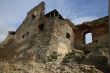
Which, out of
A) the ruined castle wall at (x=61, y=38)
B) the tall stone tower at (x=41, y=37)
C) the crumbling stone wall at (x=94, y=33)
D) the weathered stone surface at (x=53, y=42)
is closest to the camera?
the weathered stone surface at (x=53, y=42)

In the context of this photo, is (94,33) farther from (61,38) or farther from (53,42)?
(53,42)

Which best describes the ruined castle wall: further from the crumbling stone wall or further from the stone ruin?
the crumbling stone wall

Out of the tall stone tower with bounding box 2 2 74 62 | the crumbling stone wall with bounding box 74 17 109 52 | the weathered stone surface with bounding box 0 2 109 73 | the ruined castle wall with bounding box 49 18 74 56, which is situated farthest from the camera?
the crumbling stone wall with bounding box 74 17 109 52

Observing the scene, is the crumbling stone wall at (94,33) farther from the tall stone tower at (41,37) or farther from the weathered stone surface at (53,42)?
the tall stone tower at (41,37)

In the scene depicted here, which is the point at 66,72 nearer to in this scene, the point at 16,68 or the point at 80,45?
the point at 16,68

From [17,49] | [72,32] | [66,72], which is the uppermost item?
[72,32]

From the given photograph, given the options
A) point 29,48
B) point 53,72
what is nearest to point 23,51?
point 29,48

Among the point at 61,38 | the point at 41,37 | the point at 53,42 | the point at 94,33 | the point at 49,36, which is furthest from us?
the point at 94,33

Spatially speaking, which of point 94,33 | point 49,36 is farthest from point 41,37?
point 94,33

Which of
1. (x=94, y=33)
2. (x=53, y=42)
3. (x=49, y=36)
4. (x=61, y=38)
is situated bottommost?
(x=53, y=42)

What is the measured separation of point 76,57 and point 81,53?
1196 millimetres

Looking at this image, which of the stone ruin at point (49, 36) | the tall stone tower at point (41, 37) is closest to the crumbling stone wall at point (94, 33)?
the stone ruin at point (49, 36)

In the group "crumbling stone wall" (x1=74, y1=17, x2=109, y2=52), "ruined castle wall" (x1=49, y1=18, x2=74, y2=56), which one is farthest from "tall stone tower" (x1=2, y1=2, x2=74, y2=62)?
"crumbling stone wall" (x1=74, y1=17, x2=109, y2=52)

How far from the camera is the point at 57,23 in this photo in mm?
27109
